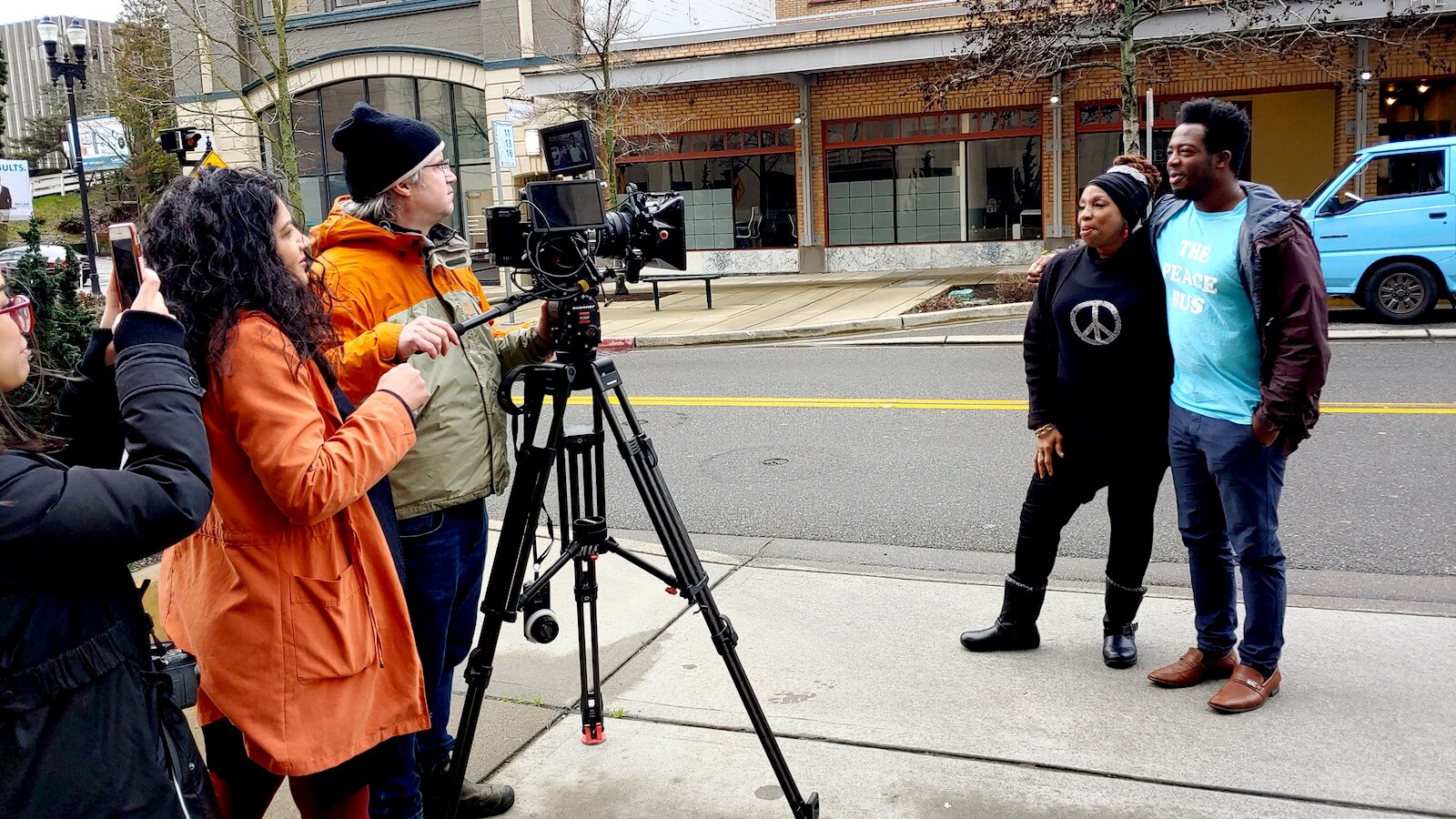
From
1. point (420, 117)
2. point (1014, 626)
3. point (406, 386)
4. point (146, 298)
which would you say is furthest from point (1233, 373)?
point (420, 117)

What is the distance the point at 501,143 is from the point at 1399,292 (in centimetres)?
1126

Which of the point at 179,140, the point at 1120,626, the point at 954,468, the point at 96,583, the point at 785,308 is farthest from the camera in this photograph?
the point at 785,308

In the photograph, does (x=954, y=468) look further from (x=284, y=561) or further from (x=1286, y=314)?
(x=284, y=561)

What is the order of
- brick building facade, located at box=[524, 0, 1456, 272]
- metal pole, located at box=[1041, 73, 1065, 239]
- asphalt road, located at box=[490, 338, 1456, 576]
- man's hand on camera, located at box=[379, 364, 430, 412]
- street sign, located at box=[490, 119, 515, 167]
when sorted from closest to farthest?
man's hand on camera, located at box=[379, 364, 430, 412], asphalt road, located at box=[490, 338, 1456, 576], street sign, located at box=[490, 119, 515, 167], brick building facade, located at box=[524, 0, 1456, 272], metal pole, located at box=[1041, 73, 1065, 239]

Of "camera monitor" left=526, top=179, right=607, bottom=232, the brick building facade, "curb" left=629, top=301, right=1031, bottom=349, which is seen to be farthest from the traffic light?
the brick building facade

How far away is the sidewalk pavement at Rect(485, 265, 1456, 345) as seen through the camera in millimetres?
13516

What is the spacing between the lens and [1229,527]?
3.87 metres

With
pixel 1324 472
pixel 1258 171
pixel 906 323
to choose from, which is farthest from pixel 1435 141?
pixel 1258 171

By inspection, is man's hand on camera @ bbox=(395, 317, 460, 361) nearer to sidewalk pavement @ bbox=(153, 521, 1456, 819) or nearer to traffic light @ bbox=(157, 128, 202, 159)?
sidewalk pavement @ bbox=(153, 521, 1456, 819)

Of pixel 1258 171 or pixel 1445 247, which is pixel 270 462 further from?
pixel 1258 171

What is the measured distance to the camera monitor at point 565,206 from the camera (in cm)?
301

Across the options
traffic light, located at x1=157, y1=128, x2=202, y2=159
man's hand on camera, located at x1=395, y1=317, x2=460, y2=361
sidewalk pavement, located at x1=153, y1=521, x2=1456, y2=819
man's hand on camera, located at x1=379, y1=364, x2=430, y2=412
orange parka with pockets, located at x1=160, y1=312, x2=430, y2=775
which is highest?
traffic light, located at x1=157, y1=128, x2=202, y2=159

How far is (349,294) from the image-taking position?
2.98 meters

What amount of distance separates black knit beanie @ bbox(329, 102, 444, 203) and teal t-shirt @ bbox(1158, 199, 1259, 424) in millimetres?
2486
